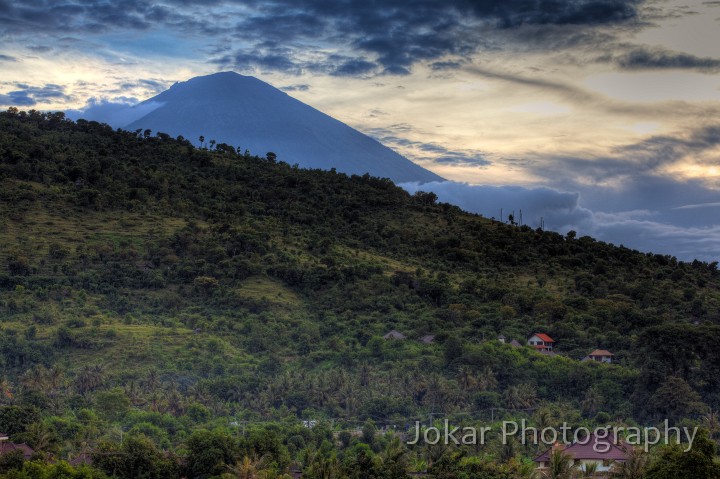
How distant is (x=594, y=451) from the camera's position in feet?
193

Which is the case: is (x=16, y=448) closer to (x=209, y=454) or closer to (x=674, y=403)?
(x=209, y=454)

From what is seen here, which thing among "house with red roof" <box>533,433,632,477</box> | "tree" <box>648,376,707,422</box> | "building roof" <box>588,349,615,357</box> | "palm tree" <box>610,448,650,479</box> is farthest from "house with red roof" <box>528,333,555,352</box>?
"palm tree" <box>610,448,650,479</box>

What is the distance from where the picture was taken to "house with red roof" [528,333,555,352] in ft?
314

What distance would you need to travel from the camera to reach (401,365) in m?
88.0

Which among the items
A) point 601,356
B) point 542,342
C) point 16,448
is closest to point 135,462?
→ point 16,448

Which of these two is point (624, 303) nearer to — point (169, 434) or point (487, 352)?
point (487, 352)

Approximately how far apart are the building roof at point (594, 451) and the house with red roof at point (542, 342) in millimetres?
34205

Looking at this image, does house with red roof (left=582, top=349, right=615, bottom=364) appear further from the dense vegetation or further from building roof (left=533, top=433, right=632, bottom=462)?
building roof (left=533, top=433, right=632, bottom=462)

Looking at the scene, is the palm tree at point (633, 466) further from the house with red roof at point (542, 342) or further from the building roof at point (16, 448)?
the house with red roof at point (542, 342)

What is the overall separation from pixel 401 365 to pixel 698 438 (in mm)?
44059

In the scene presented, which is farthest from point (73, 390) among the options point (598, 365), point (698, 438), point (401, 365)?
point (698, 438)

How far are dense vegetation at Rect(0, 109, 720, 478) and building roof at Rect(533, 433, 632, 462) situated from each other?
3.24 meters

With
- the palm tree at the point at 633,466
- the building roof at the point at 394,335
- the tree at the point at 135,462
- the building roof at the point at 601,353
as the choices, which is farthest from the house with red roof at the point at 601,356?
the tree at the point at 135,462

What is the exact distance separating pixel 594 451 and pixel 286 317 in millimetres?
49218
